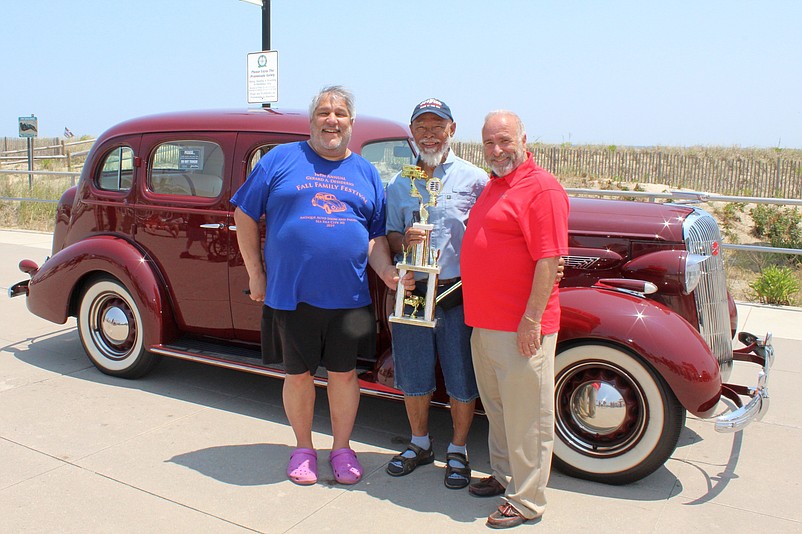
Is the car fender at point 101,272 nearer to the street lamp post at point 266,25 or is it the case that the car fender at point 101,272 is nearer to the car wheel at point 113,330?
the car wheel at point 113,330

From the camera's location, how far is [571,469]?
3643 mm

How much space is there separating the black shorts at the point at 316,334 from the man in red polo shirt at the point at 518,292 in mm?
631

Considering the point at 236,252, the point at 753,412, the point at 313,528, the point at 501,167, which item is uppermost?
the point at 501,167

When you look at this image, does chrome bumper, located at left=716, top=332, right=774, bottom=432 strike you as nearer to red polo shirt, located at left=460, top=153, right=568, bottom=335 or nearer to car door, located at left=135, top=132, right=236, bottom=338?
red polo shirt, located at left=460, top=153, right=568, bottom=335

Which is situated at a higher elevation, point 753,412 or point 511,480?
point 753,412

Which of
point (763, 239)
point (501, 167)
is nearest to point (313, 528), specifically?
point (501, 167)

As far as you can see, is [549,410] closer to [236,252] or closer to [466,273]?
[466,273]

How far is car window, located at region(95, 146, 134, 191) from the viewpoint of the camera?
5156 millimetres

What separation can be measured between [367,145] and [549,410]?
2.04 m

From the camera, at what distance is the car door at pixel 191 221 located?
15.2ft

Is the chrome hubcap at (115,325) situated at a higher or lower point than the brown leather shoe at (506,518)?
higher

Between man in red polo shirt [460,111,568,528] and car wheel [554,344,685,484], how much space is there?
467mm

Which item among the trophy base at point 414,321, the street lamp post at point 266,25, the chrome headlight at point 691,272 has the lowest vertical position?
the trophy base at point 414,321

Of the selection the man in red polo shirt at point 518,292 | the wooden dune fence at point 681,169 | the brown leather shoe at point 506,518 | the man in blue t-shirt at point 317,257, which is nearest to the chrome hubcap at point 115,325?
the man in blue t-shirt at point 317,257
